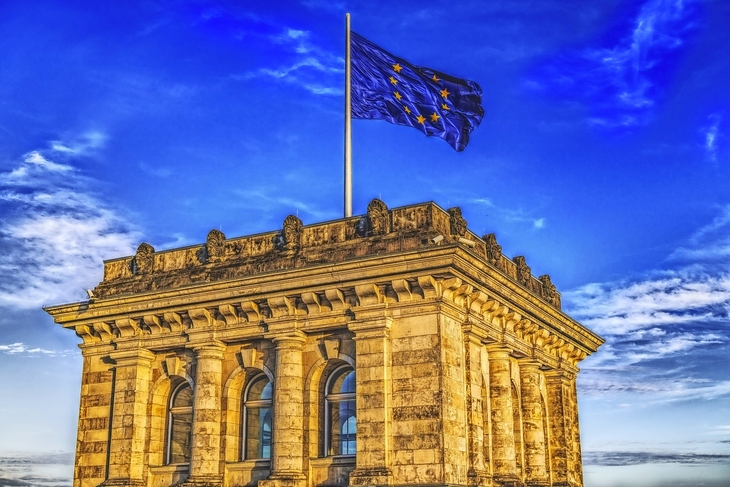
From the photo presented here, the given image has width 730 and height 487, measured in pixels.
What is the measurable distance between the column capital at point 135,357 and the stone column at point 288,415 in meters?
5.52

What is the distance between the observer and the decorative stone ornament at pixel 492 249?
32.8 metres

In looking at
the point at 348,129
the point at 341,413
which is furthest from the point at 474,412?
the point at 348,129

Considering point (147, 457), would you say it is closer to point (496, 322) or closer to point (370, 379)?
point (370, 379)

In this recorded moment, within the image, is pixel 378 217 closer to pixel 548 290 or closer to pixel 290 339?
pixel 290 339

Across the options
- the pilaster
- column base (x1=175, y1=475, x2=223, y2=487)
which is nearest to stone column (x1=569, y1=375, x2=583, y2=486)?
the pilaster

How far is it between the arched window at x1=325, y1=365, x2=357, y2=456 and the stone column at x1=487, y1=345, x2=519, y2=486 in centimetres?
506

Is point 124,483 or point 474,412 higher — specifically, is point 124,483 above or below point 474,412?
below

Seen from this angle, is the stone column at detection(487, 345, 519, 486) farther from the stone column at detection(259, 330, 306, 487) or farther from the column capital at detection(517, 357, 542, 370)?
the stone column at detection(259, 330, 306, 487)

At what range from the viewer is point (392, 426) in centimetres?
2656

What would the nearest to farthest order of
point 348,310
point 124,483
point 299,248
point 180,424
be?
point 348,310 < point 299,248 < point 124,483 < point 180,424

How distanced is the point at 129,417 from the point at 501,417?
13092 mm

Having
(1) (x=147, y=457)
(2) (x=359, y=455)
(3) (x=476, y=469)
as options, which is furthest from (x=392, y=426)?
(1) (x=147, y=457)

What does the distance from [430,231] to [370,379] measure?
195 inches

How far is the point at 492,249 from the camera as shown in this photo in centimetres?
A: 3294
